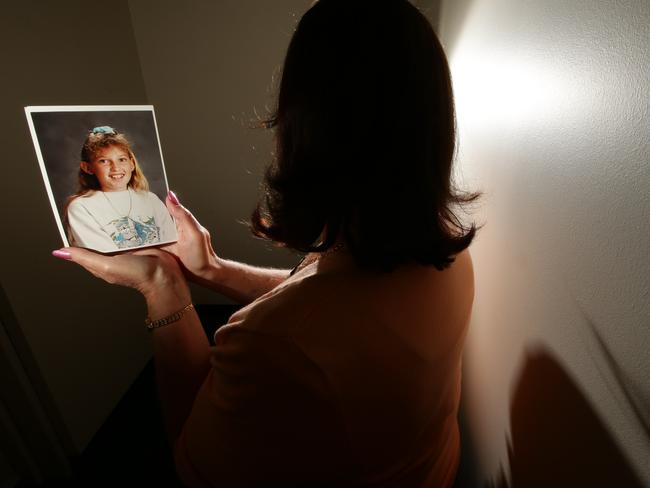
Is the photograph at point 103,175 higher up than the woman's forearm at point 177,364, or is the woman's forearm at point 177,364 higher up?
the photograph at point 103,175

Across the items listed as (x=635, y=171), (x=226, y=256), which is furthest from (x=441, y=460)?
(x=226, y=256)

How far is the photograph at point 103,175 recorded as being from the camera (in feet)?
2.53

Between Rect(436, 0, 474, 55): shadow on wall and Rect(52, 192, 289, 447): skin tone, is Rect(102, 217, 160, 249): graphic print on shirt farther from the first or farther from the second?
Rect(436, 0, 474, 55): shadow on wall

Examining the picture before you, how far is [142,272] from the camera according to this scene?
81 cm

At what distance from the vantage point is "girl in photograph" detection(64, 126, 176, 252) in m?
0.83

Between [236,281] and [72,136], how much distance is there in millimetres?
537

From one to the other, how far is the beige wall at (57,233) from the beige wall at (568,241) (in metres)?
1.31

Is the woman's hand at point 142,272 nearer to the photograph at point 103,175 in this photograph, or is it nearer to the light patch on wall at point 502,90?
the photograph at point 103,175

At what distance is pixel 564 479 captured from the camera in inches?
15.1

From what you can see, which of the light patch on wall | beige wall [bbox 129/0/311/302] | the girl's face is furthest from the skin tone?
beige wall [bbox 129/0/311/302]

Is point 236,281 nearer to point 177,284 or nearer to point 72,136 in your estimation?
point 177,284

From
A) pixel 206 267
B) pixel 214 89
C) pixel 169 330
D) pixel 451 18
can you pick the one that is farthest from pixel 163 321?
pixel 214 89

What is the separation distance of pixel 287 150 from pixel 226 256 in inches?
68.0

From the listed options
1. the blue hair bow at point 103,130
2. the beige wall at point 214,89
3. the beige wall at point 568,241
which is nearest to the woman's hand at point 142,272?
the blue hair bow at point 103,130
